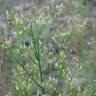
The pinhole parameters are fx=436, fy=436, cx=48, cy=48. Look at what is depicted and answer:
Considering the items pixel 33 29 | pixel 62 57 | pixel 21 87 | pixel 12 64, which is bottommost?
pixel 12 64

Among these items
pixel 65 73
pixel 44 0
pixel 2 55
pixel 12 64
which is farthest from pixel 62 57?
pixel 44 0

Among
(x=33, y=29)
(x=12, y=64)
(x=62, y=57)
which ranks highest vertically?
(x=33, y=29)

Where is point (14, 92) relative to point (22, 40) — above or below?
below

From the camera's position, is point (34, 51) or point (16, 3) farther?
point (16, 3)

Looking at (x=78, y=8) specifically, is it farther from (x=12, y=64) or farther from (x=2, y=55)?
(x=2, y=55)

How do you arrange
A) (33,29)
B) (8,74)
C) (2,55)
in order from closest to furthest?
(33,29), (2,55), (8,74)

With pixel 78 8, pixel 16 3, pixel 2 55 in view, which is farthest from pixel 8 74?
pixel 16 3

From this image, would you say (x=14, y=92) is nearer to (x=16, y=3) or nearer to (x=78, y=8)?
(x=78, y=8)

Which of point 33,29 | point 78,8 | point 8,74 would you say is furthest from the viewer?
point 78,8

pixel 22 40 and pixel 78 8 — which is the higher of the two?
pixel 22 40
